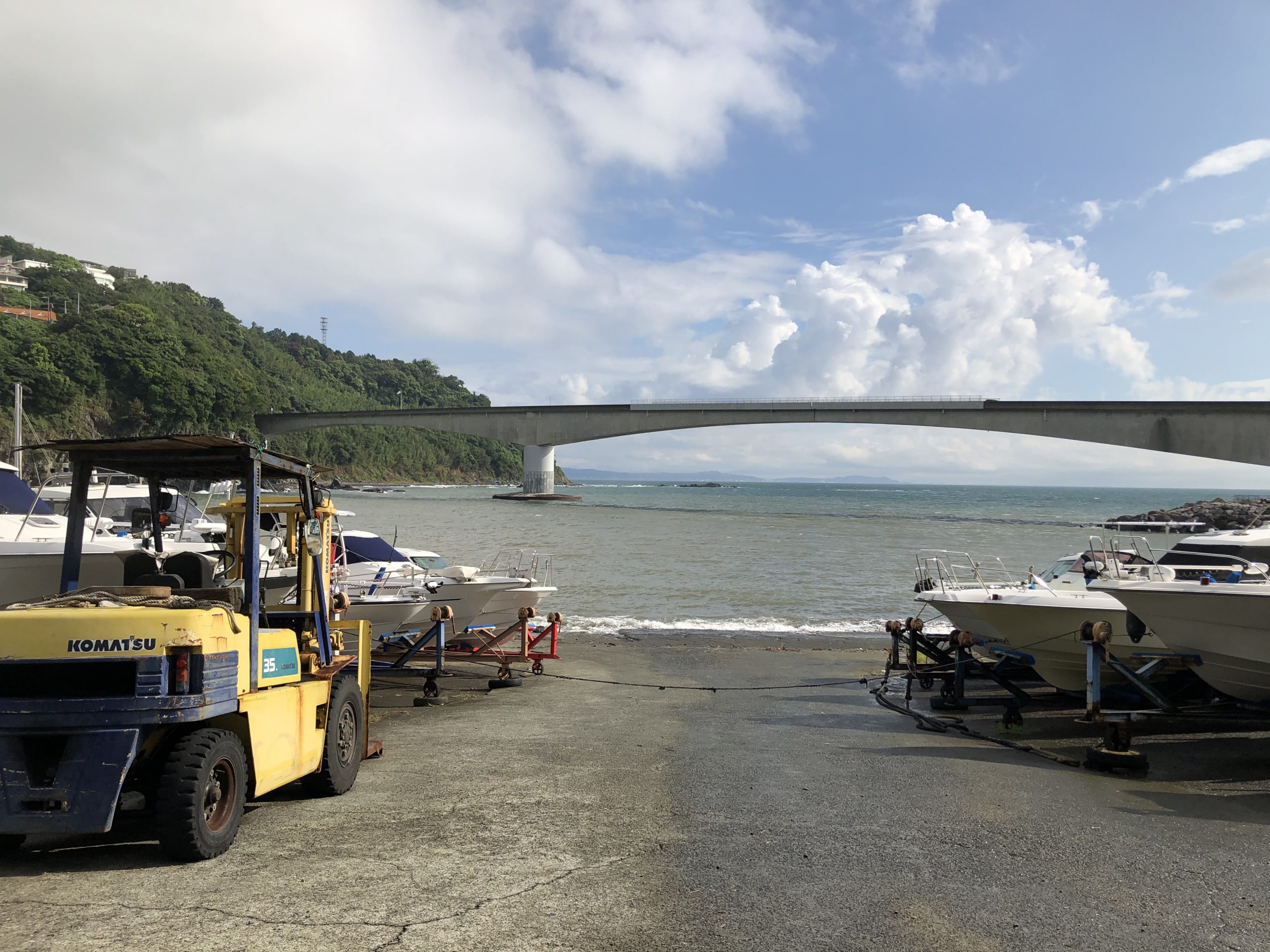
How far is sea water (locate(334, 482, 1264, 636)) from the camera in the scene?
23.8 meters

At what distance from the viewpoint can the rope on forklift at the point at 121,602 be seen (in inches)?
208

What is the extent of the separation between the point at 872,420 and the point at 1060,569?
6124 centimetres

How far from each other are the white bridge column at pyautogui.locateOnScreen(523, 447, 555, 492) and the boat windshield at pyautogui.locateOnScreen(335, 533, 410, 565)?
79.8 m

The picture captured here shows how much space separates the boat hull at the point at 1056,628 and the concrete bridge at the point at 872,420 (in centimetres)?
5661

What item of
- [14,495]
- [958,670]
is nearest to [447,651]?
[958,670]

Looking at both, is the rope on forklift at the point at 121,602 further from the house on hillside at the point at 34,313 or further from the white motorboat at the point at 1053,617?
the house on hillside at the point at 34,313

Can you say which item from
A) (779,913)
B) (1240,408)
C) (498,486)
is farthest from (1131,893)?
(498,486)

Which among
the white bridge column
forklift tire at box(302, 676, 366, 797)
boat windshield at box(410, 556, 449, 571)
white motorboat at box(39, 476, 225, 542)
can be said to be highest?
the white bridge column

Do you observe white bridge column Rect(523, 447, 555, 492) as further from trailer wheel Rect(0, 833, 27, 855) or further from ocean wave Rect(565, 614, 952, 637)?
trailer wheel Rect(0, 833, 27, 855)

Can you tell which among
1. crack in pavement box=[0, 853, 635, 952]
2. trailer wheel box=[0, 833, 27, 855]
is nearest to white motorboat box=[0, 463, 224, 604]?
trailer wheel box=[0, 833, 27, 855]

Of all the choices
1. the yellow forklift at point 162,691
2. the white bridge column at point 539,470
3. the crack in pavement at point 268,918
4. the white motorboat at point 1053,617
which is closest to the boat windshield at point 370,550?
the white motorboat at point 1053,617

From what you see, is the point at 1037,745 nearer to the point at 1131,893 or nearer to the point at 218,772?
the point at 1131,893

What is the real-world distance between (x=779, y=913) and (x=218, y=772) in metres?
3.44

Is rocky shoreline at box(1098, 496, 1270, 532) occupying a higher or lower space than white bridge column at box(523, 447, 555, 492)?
lower
